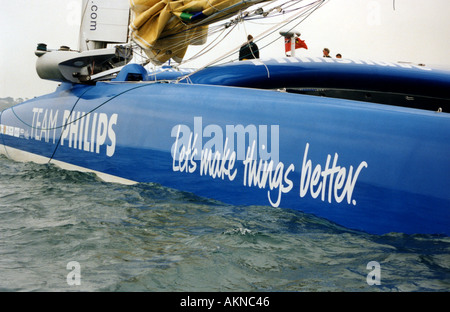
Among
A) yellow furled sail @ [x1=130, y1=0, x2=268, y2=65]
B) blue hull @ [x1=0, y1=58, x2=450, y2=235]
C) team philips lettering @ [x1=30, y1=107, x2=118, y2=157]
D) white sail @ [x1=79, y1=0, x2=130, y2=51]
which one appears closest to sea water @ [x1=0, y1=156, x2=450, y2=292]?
blue hull @ [x1=0, y1=58, x2=450, y2=235]

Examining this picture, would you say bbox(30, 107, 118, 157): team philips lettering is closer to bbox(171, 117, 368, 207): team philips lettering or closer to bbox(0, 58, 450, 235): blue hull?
bbox(0, 58, 450, 235): blue hull

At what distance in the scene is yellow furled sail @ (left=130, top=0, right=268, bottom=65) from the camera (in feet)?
16.1

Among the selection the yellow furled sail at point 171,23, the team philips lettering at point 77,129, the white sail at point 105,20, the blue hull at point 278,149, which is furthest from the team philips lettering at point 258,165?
the white sail at point 105,20

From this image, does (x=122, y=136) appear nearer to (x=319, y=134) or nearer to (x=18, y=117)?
(x=319, y=134)

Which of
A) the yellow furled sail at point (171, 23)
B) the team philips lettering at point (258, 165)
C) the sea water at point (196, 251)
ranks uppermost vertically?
the yellow furled sail at point (171, 23)

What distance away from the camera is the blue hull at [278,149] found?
2.93 m

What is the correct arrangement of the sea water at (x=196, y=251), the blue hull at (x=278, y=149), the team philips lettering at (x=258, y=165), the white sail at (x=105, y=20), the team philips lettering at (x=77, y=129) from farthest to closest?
the white sail at (x=105, y=20), the team philips lettering at (x=77, y=129), the team philips lettering at (x=258, y=165), the blue hull at (x=278, y=149), the sea water at (x=196, y=251)

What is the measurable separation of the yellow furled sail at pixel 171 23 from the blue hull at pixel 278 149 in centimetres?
58

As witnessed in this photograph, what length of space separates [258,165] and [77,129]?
7.90 feet

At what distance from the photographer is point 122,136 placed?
4609 mm

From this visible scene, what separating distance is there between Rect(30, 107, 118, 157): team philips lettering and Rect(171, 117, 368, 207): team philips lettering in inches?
36.6

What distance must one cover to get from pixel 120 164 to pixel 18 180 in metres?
1.06

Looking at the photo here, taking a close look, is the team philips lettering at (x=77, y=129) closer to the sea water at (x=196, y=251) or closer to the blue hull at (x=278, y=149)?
the blue hull at (x=278, y=149)
